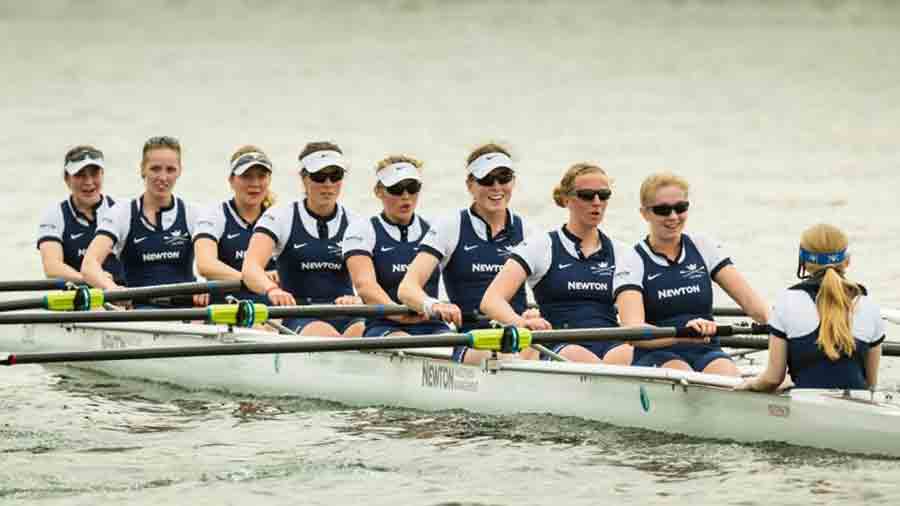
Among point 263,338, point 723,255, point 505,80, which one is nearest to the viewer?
point 723,255

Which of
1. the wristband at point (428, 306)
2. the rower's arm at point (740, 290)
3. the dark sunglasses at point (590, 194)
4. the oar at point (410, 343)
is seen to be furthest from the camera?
the wristband at point (428, 306)

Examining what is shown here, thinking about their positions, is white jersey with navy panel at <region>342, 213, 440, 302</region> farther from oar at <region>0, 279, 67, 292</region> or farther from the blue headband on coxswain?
the blue headband on coxswain

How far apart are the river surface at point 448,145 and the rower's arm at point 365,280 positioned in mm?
640

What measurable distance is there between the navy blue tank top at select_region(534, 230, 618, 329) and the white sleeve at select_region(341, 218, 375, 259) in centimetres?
121

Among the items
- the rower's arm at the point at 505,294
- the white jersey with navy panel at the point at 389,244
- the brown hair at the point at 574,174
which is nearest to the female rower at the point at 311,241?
the white jersey with navy panel at the point at 389,244

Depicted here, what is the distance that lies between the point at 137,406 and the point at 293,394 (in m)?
0.97

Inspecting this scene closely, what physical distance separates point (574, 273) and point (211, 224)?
2966 millimetres

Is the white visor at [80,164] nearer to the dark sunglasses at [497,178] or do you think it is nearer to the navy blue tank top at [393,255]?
the navy blue tank top at [393,255]

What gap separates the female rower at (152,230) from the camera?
12133 mm

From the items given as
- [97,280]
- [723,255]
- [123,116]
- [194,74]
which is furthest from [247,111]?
[723,255]

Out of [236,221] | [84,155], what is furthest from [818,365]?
[84,155]

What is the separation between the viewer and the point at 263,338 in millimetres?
10758

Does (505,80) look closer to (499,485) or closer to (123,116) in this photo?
(123,116)

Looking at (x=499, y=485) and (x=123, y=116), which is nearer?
(x=499, y=485)
